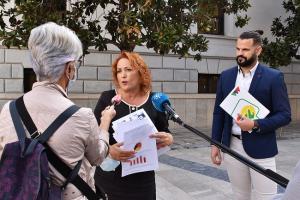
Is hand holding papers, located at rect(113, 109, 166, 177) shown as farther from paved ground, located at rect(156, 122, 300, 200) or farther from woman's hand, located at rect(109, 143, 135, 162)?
paved ground, located at rect(156, 122, 300, 200)

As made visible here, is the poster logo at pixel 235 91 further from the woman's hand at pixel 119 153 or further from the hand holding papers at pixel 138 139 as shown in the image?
the woman's hand at pixel 119 153

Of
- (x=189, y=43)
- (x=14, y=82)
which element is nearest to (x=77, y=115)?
(x=189, y=43)

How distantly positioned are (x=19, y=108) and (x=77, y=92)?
10113mm

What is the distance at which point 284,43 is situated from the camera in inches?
518

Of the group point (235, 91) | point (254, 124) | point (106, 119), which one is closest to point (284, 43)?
point (235, 91)

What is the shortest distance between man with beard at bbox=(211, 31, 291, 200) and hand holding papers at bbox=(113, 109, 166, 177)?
2.43 ft

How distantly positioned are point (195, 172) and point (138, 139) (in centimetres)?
443

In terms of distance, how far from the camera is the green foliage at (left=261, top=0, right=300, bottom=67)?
1270 centimetres

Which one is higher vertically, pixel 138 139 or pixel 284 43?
pixel 284 43

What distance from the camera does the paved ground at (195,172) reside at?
5.82 meters

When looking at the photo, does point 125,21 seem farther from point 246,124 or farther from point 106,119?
point 106,119

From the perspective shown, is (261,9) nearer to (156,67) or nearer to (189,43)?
(156,67)

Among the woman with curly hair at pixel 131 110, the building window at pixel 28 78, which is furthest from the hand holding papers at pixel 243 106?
the building window at pixel 28 78

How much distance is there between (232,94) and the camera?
3.38 meters
